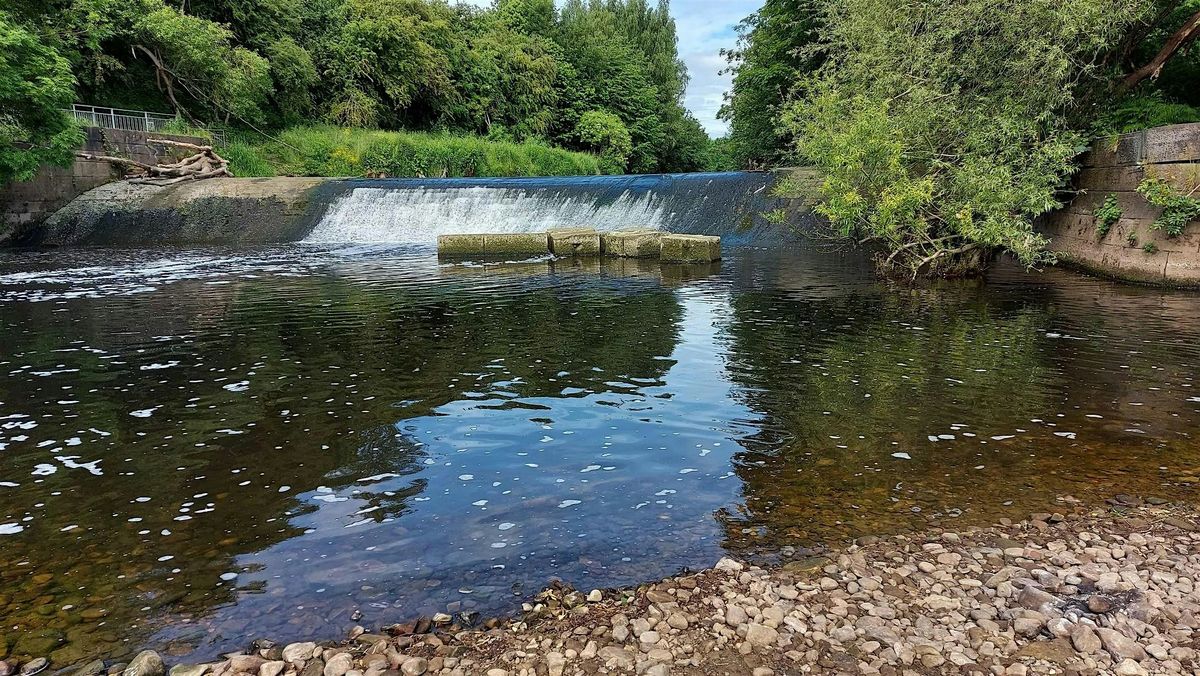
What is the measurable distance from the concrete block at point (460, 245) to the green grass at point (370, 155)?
1555cm

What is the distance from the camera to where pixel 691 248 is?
1692 cm

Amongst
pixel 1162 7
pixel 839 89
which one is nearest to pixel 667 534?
pixel 839 89

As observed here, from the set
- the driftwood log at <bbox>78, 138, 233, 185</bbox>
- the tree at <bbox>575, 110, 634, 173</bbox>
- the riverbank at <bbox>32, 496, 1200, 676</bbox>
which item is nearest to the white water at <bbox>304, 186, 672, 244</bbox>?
the driftwood log at <bbox>78, 138, 233, 185</bbox>

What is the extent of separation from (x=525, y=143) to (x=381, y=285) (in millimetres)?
31203

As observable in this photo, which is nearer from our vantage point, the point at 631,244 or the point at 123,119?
the point at 631,244

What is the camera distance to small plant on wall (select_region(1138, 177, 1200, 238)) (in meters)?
11.9

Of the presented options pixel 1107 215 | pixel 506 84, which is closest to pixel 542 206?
pixel 1107 215

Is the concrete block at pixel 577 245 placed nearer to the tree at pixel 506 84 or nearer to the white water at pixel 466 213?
the white water at pixel 466 213

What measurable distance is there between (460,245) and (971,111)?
1180 cm

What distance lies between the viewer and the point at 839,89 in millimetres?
14656

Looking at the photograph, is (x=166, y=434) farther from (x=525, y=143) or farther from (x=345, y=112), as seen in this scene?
(x=525, y=143)

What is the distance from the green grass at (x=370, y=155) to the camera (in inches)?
1294

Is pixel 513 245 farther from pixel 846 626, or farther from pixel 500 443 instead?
pixel 846 626

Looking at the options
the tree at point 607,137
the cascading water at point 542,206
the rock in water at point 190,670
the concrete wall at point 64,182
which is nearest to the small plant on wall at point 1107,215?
the cascading water at point 542,206
